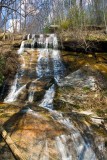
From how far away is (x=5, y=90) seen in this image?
14.0 meters

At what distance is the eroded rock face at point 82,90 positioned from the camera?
39.7 ft

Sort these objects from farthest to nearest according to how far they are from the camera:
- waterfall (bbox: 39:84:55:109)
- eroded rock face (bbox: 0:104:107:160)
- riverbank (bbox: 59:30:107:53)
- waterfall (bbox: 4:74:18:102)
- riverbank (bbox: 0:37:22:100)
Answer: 1. riverbank (bbox: 59:30:107:53)
2. riverbank (bbox: 0:37:22:100)
3. waterfall (bbox: 4:74:18:102)
4. waterfall (bbox: 39:84:55:109)
5. eroded rock face (bbox: 0:104:107:160)

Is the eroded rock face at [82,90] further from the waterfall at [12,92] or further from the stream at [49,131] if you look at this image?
the waterfall at [12,92]

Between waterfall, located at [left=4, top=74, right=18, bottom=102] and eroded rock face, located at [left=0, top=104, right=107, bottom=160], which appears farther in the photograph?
waterfall, located at [left=4, top=74, right=18, bottom=102]

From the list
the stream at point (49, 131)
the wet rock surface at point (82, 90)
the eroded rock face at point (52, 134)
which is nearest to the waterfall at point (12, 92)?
the stream at point (49, 131)

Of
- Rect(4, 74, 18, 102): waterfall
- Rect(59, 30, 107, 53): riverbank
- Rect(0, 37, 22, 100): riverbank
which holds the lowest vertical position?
Rect(4, 74, 18, 102): waterfall

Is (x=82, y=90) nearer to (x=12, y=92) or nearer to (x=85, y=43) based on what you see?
(x=12, y=92)

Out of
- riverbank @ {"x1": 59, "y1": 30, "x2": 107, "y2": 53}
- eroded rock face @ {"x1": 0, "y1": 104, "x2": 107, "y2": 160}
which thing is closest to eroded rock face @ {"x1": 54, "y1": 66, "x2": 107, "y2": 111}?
eroded rock face @ {"x1": 0, "y1": 104, "x2": 107, "y2": 160}

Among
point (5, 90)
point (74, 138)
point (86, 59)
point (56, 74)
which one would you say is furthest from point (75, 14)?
point (74, 138)

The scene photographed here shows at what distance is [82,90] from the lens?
13328 mm

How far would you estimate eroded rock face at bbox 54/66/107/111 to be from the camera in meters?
12.1

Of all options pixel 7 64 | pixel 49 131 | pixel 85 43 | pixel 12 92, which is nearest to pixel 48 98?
pixel 12 92

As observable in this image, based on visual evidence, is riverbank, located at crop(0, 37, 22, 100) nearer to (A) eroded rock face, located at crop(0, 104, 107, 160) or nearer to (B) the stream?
(B) the stream

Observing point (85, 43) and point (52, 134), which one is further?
point (85, 43)
